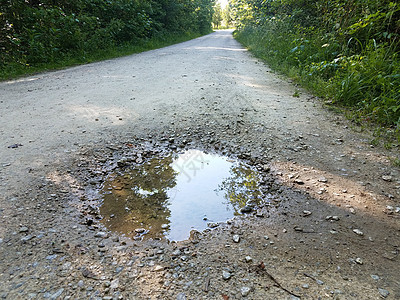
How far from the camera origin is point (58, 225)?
1.83 metres

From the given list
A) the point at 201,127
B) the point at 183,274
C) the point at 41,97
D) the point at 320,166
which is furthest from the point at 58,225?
the point at 41,97

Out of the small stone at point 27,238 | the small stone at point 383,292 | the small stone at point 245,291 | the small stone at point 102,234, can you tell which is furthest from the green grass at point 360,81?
the small stone at point 27,238

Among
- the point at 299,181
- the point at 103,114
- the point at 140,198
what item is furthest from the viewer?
the point at 103,114

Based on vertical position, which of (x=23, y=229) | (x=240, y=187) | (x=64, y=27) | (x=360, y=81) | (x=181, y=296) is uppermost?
(x=64, y=27)

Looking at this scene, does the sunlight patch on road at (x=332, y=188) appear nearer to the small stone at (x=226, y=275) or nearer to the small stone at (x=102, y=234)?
the small stone at (x=226, y=275)

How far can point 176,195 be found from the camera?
2303 millimetres

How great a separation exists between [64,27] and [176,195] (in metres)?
8.76

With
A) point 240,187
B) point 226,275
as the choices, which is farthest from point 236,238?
point 240,187

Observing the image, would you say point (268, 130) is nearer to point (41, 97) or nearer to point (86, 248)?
point (86, 248)

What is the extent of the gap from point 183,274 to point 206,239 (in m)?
0.33

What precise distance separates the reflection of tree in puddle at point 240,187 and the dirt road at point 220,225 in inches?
4.9

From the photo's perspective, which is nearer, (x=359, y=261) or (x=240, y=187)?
(x=359, y=261)

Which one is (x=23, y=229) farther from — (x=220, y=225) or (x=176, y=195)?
(x=220, y=225)

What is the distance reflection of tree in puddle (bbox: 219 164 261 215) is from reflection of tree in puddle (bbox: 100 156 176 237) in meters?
0.53
